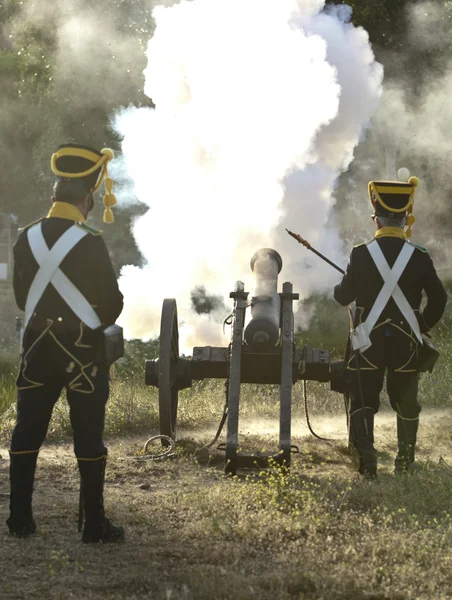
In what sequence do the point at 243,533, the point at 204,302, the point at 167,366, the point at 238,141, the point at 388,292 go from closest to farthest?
1. the point at 243,533
2. the point at 388,292
3. the point at 167,366
4. the point at 238,141
5. the point at 204,302

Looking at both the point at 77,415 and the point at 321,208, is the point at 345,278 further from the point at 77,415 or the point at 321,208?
the point at 321,208

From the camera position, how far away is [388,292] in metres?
6.27

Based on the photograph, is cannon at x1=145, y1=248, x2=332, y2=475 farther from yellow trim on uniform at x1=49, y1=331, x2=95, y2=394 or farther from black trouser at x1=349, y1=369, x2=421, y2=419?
yellow trim on uniform at x1=49, y1=331, x2=95, y2=394

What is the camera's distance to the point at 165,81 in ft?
34.0

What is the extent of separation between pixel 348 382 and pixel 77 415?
7.15 ft

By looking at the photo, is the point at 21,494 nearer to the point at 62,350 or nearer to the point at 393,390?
the point at 62,350

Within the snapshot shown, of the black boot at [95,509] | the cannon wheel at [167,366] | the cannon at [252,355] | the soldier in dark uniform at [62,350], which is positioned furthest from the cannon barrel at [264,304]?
the black boot at [95,509]

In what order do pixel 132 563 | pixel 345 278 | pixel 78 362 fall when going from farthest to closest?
pixel 345 278 → pixel 78 362 → pixel 132 563

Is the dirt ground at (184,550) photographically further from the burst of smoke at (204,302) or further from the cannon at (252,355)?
the burst of smoke at (204,302)

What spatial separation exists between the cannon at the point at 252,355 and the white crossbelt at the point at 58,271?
1.94m

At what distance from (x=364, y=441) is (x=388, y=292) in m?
0.91

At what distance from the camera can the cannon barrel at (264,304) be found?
691 centimetres

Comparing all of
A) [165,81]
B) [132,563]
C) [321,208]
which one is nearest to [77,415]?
[132,563]

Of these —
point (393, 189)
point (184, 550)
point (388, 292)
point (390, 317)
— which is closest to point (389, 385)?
point (390, 317)
